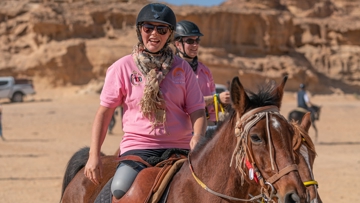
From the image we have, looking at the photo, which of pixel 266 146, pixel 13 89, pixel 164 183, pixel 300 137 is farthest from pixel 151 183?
pixel 13 89

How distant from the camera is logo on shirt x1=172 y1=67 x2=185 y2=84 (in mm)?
4246

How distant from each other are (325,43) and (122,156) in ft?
203

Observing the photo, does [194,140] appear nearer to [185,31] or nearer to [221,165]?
[221,165]

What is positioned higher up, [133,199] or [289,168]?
[289,168]

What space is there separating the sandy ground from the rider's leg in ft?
25.2

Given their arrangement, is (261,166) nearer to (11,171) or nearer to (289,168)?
(289,168)

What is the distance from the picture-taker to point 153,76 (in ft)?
13.5

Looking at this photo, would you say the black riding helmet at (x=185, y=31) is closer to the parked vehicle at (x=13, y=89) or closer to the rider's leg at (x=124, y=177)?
the rider's leg at (x=124, y=177)

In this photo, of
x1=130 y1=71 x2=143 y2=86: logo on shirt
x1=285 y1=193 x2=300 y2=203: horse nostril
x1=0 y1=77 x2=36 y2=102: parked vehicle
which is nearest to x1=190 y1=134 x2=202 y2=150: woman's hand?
x1=130 y1=71 x2=143 y2=86: logo on shirt

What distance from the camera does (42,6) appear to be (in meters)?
51.6

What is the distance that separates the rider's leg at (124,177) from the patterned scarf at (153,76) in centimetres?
30

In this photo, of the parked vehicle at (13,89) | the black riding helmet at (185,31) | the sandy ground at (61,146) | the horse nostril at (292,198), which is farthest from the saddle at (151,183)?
the parked vehicle at (13,89)

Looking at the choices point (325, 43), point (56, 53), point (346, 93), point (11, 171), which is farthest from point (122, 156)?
point (325, 43)

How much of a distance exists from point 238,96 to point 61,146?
19.0 metres
